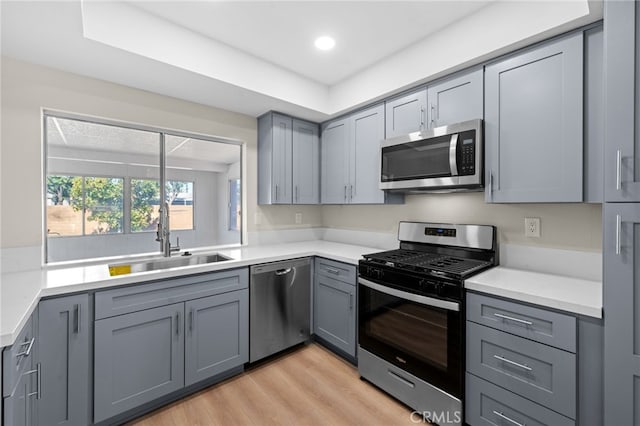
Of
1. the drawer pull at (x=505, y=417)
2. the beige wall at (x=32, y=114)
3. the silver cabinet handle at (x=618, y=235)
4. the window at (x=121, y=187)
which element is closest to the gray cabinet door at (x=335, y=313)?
the drawer pull at (x=505, y=417)

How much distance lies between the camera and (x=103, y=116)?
220cm

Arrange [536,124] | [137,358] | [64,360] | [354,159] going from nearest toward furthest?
[64,360] < [536,124] < [137,358] < [354,159]

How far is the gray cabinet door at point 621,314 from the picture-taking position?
114 cm

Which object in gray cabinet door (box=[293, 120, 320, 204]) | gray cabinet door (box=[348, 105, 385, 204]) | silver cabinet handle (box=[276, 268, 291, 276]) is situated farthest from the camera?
gray cabinet door (box=[293, 120, 320, 204])

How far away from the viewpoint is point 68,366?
1.56 metres

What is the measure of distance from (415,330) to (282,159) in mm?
1996

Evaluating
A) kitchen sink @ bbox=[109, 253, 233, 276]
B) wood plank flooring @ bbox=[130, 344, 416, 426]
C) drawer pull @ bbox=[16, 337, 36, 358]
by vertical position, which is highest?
kitchen sink @ bbox=[109, 253, 233, 276]

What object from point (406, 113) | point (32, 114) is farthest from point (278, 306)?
point (32, 114)

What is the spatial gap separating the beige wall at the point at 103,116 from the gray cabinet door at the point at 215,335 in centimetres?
120

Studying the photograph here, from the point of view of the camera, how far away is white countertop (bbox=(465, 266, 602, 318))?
130cm

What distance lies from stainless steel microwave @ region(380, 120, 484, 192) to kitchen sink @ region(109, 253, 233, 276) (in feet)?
5.17

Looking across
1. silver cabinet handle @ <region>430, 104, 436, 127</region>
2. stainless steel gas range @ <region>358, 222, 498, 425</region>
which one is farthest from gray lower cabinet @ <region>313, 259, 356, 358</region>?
silver cabinet handle @ <region>430, 104, 436, 127</region>

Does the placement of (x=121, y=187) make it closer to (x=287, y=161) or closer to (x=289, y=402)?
(x=287, y=161)
